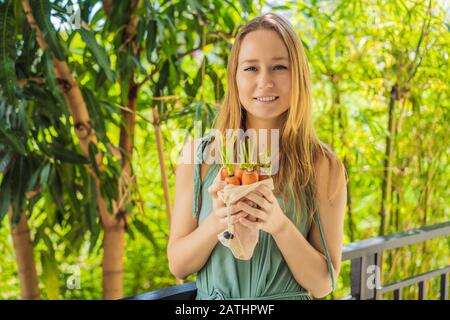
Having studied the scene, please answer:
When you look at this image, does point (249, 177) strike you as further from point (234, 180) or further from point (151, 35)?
point (151, 35)

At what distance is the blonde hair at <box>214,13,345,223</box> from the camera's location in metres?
0.76

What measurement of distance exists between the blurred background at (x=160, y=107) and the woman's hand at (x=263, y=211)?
519mm

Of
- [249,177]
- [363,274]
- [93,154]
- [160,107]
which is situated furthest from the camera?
[160,107]

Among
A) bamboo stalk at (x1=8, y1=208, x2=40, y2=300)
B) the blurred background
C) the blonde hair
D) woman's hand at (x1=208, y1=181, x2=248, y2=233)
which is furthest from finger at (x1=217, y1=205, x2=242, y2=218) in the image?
bamboo stalk at (x1=8, y1=208, x2=40, y2=300)

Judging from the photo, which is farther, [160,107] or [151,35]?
[160,107]

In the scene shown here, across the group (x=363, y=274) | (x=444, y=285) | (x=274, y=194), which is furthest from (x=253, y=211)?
(x=444, y=285)

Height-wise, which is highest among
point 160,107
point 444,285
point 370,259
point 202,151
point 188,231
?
point 160,107

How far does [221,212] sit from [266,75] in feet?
0.61

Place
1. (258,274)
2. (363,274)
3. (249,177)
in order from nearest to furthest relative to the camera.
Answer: (249,177) < (258,274) < (363,274)

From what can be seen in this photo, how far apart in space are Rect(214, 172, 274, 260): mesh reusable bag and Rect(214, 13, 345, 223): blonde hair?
0.34 feet

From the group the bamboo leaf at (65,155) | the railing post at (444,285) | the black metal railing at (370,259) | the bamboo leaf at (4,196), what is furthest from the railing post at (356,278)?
the bamboo leaf at (4,196)

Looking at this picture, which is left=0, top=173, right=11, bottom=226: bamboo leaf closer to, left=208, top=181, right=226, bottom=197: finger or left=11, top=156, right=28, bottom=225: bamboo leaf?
left=11, top=156, right=28, bottom=225: bamboo leaf

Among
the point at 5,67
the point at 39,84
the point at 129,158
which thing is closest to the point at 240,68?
the point at 5,67

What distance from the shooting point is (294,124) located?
0.77m
